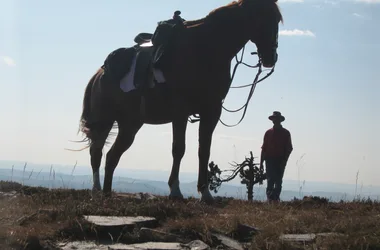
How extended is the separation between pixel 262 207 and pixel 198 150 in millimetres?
1539

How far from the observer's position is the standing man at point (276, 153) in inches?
478

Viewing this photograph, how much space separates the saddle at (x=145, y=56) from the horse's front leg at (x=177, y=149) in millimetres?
975

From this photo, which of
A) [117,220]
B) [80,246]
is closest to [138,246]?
[80,246]

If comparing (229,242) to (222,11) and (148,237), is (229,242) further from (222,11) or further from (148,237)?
(222,11)

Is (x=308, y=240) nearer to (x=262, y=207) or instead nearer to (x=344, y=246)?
(x=344, y=246)

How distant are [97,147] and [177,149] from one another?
8.31 feet

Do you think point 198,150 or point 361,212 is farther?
point 198,150

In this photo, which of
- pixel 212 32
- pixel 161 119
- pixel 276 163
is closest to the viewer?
pixel 212 32

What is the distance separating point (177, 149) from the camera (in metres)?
8.66

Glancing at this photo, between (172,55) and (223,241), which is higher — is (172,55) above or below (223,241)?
above

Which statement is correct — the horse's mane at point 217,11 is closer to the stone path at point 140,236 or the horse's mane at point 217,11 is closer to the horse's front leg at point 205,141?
the horse's front leg at point 205,141

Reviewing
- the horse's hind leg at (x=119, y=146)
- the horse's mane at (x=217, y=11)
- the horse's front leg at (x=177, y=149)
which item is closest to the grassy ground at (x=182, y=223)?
the horse's front leg at (x=177, y=149)

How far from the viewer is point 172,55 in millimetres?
8773

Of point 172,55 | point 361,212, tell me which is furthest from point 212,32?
point 361,212
